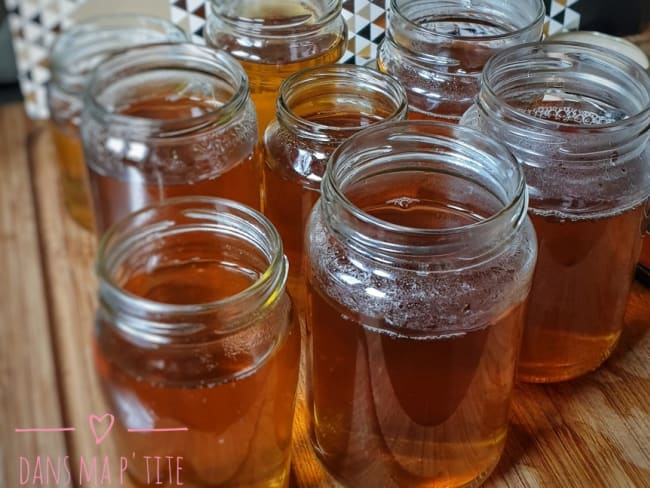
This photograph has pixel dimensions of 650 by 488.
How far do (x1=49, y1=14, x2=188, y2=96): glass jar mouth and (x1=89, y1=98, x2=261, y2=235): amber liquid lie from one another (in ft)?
0.52

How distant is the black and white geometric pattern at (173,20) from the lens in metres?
0.88

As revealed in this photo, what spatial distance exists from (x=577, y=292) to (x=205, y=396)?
306 millimetres

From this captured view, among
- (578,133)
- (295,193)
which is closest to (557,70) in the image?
Result: (578,133)

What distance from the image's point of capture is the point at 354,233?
512 mm

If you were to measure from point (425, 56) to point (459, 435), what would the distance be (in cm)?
31

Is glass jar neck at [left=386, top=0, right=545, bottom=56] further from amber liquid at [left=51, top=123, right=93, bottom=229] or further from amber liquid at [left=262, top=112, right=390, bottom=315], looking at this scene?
amber liquid at [left=51, top=123, right=93, bottom=229]

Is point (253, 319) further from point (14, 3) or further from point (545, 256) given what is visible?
point (14, 3)

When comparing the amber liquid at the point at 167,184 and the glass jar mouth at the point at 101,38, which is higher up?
the glass jar mouth at the point at 101,38

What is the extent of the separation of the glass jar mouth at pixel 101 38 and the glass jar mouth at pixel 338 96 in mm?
177

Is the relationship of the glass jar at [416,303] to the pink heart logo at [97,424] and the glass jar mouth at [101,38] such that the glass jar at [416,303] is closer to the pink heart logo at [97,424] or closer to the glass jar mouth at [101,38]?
the pink heart logo at [97,424]

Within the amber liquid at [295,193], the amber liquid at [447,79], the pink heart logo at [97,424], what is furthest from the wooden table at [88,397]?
the amber liquid at [447,79]

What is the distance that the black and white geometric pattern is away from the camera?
879mm

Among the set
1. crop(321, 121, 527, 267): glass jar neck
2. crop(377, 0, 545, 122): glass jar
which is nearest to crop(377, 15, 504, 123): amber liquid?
crop(377, 0, 545, 122): glass jar

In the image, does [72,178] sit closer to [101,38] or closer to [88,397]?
[101,38]
